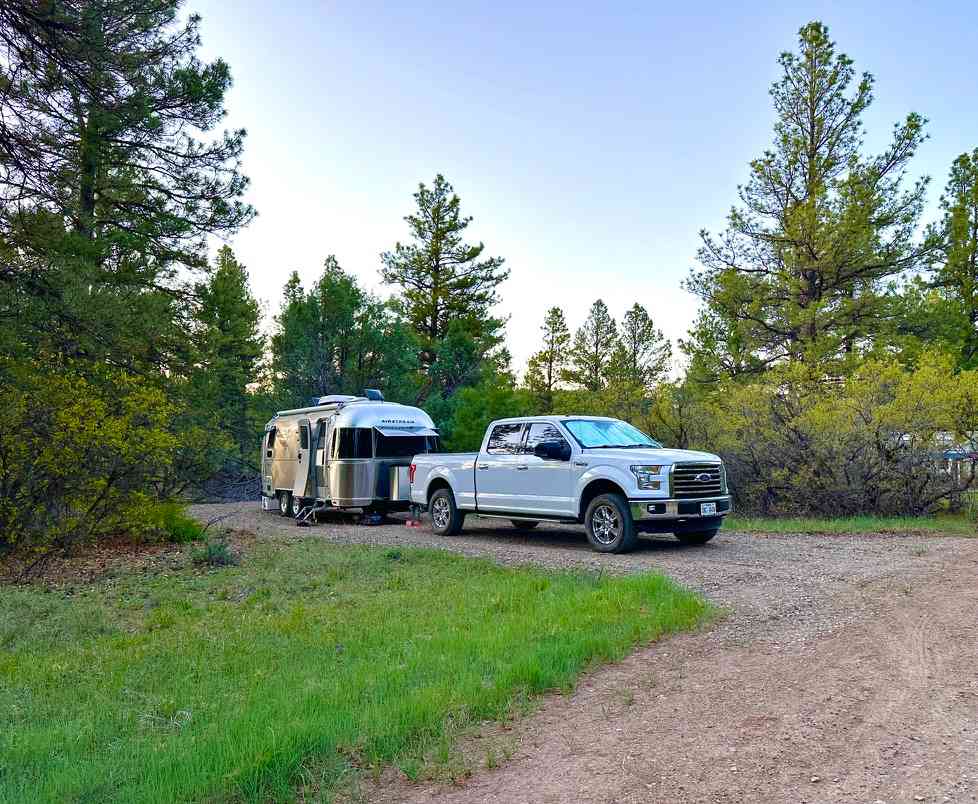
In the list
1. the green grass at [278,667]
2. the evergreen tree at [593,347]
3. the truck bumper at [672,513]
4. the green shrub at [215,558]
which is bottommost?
the green grass at [278,667]

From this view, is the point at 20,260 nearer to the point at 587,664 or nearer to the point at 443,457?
the point at 443,457

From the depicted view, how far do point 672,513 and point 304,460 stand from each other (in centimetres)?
1071

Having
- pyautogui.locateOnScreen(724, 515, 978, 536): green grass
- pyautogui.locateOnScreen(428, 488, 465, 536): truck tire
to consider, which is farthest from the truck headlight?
pyautogui.locateOnScreen(428, 488, 465, 536): truck tire

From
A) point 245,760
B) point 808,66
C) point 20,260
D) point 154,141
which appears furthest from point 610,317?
point 245,760

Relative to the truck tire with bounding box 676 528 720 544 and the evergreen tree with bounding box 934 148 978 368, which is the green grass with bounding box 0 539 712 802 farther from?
the evergreen tree with bounding box 934 148 978 368

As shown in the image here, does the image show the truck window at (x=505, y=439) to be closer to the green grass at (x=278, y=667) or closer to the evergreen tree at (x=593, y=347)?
the green grass at (x=278, y=667)

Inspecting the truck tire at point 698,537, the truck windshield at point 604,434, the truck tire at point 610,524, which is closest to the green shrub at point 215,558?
the truck tire at point 610,524

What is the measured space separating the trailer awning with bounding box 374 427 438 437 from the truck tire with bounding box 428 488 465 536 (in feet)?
9.91

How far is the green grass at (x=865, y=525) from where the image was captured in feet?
44.6

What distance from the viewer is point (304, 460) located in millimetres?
19250

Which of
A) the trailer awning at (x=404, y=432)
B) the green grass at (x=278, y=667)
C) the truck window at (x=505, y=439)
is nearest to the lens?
the green grass at (x=278, y=667)

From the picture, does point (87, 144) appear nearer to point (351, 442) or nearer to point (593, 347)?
point (351, 442)

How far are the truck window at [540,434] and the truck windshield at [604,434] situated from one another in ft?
0.68

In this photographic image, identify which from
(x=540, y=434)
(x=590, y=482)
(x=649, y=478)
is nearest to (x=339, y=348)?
(x=540, y=434)
